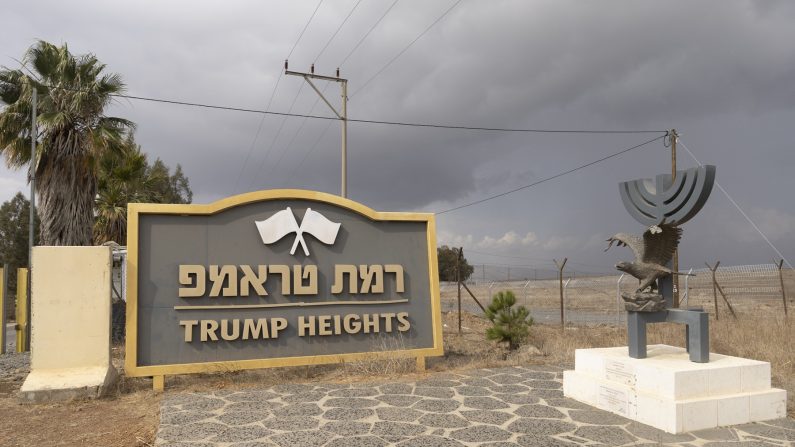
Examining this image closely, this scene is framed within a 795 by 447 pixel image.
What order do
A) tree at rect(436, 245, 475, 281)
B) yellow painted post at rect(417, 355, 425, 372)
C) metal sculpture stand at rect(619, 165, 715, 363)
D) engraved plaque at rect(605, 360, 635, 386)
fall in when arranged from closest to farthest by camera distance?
1. engraved plaque at rect(605, 360, 635, 386)
2. metal sculpture stand at rect(619, 165, 715, 363)
3. yellow painted post at rect(417, 355, 425, 372)
4. tree at rect(436, 245, 475, 281)

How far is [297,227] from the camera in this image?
8414 millimetres

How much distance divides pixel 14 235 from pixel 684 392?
38006 mm

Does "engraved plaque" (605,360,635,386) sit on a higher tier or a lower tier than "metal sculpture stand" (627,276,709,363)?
lower

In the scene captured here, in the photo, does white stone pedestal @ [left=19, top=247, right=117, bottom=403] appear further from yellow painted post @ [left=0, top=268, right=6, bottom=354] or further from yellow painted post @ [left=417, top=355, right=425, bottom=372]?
yellow painted post @ [left=0, top=268, right=6, bottom=354]

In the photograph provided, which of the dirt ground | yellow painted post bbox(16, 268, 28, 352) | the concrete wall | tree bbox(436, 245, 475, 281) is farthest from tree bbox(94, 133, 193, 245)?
tree bbox(436, 245, 475, 281)

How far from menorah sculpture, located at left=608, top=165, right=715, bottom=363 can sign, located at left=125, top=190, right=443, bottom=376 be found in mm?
3290

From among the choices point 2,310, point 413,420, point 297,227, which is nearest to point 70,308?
point 297,227

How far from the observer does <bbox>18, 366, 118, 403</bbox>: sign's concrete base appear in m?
6.83

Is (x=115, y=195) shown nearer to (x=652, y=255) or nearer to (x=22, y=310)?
A: (x=22, y=310)

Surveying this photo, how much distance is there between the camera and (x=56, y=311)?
732 cm

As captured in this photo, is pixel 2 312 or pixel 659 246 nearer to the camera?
pixel 659 246

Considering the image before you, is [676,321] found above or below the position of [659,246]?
below

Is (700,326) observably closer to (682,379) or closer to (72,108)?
(682,379)

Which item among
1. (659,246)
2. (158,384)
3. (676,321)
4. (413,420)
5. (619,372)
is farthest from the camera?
(158,384)
